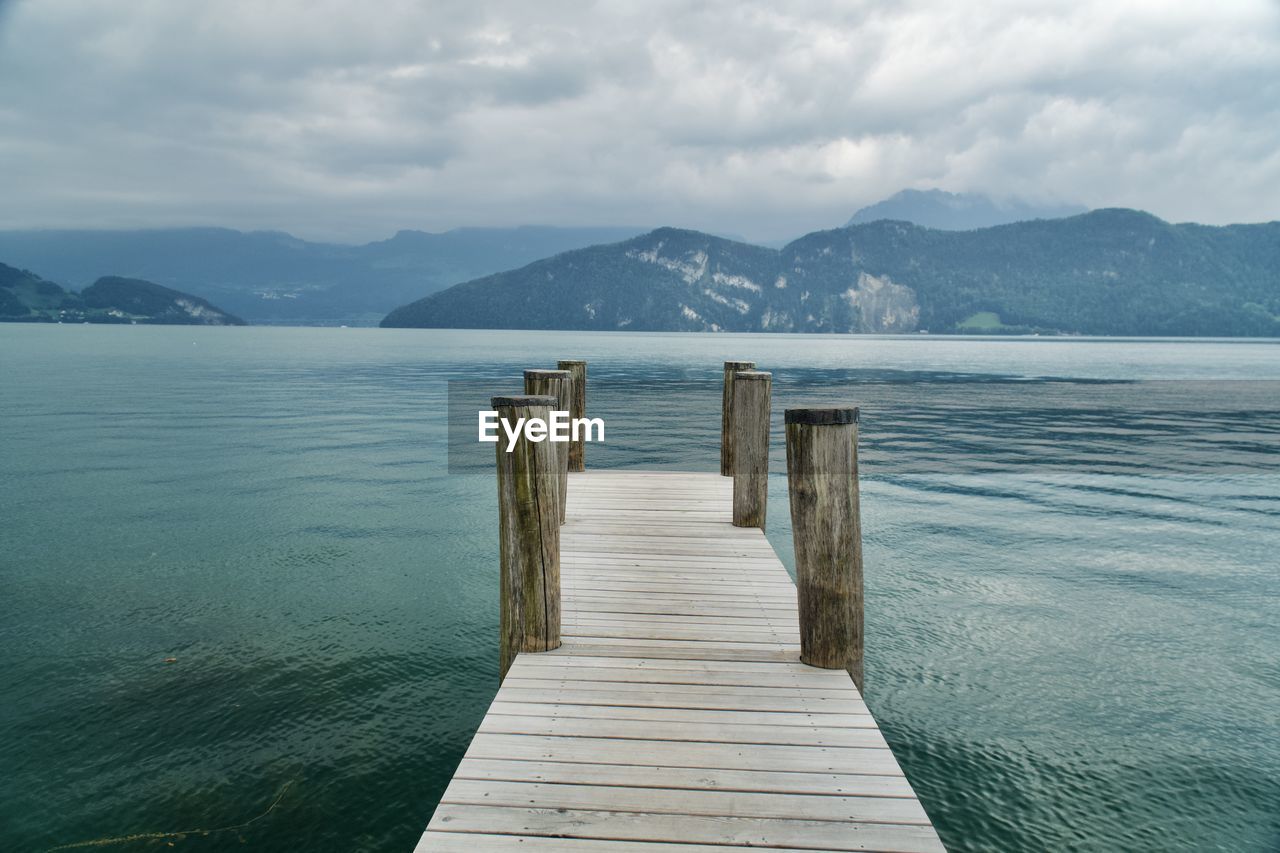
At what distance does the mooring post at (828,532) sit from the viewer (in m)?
5.27

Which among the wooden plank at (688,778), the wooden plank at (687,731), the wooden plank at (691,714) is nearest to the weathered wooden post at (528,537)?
the wooden plank at (691,714)

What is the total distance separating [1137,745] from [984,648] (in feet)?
6.52

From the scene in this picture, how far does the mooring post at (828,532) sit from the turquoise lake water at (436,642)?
1.40 m

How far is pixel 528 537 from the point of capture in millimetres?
5566

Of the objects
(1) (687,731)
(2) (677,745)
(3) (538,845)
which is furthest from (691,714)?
(3) (538,845)

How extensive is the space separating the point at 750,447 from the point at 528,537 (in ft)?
15.5

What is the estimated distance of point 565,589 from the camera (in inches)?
283

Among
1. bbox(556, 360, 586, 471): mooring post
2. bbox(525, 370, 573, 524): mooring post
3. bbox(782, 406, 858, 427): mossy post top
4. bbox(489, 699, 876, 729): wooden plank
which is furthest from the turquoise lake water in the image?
bbox(782, 406, 858, 427): mossy post top

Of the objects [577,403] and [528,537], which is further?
[577,403]

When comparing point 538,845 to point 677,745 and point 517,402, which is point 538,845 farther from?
point 517,402

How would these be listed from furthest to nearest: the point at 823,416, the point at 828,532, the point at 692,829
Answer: the point at 828,532
the point at 823,416
the point at 692,829

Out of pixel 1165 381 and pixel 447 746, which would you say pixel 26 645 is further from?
pixel 1165 381

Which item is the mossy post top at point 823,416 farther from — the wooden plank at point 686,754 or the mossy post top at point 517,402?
the wooden plank at point 686,754

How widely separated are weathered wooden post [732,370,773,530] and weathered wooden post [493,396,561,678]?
4166 mm
